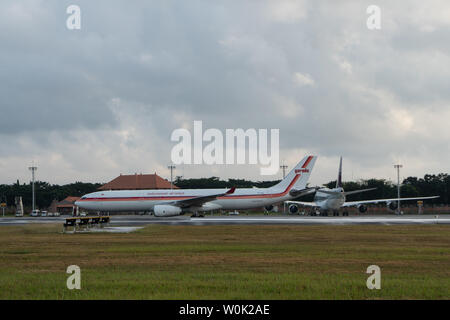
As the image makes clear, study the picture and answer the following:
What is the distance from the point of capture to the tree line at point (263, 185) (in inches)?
4557

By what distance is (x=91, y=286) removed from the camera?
11.1 metres

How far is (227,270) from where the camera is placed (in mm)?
13914

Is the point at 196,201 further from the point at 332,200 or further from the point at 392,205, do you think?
the point at 392,205

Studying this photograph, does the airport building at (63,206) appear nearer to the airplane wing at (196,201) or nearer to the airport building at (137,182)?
the airport building at (137,182)

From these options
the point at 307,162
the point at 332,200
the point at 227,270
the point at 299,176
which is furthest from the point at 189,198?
the point at 227,270

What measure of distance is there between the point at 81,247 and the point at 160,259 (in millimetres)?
6147

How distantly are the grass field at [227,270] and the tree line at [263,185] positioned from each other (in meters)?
95.0

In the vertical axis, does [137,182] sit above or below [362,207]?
above

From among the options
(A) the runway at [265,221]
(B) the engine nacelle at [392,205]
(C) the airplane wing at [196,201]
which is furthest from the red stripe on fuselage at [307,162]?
(B) the engine nacelle at [392,205]

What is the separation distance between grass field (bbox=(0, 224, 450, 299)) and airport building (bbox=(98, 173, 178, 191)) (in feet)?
314

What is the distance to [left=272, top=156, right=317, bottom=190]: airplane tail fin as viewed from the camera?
6259 cm

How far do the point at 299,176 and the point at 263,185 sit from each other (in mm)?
79106
